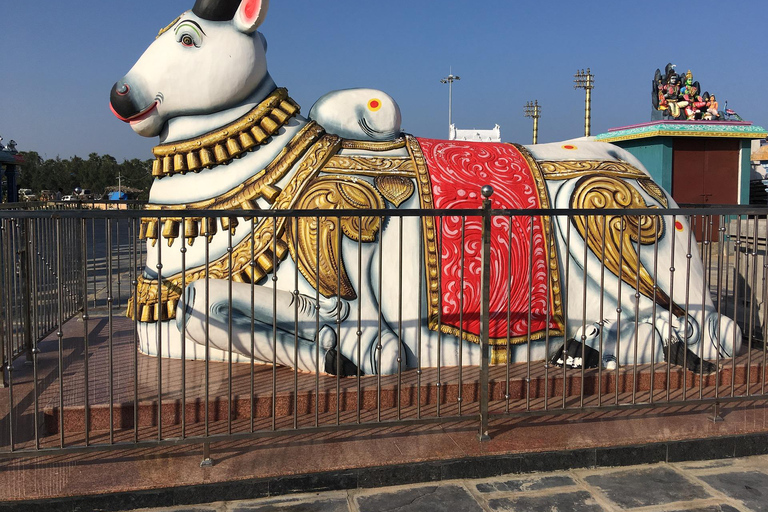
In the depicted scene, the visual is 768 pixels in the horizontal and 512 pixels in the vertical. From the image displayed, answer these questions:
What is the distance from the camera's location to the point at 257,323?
3.74 m

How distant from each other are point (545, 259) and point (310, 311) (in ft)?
4.89

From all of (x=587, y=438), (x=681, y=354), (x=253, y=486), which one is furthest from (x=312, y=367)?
(x=681, y=354)

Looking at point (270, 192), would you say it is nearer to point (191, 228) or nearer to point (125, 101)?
point (191, 228)

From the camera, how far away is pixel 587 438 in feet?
11.4

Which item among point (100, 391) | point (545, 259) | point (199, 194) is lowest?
point (100, 391)

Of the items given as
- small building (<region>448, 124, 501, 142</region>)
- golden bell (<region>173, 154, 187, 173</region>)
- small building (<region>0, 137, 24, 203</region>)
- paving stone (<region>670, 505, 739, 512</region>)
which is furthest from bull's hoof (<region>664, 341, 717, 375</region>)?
small building (<region>0, 137, 24, 203</region>)

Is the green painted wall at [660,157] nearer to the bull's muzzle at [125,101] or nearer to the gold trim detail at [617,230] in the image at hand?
the gold trim detail at [617,230]

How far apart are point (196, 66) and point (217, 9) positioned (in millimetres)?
379

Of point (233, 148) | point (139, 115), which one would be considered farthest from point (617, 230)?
point (139, 115)

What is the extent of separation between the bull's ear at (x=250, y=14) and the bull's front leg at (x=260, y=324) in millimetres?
1616

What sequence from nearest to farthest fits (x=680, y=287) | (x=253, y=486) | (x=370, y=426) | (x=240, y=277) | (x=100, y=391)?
(x=253, y=486) < (x=370, y=426) < (x=100, y=391) < (x=240, y=277) < (x=680, y=287)

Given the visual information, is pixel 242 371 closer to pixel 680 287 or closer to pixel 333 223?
pixel 333 223

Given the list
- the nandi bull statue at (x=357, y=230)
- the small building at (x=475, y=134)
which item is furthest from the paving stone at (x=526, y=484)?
the small building at (x=475, y=134)

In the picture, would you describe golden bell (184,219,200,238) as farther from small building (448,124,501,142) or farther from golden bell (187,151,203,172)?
small building (448,124,501,142)
